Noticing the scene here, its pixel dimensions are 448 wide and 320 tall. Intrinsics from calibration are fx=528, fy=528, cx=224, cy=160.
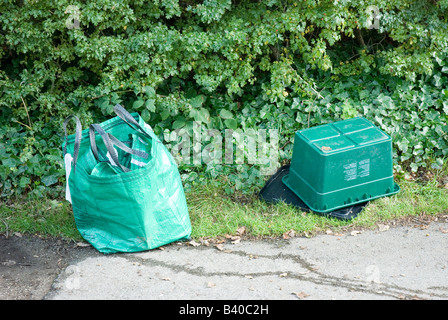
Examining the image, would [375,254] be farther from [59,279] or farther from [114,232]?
[59,279]

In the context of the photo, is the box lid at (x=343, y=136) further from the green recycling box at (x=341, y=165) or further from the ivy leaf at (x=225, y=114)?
the ivy leaf at (x=225, y=114)

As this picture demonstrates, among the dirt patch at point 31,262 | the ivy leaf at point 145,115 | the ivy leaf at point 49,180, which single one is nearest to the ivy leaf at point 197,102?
the ivy leaf at point 145,115

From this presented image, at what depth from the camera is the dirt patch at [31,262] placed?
137 inches

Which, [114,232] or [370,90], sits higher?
[370,90]

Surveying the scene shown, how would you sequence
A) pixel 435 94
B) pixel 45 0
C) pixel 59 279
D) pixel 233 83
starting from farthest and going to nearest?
pixel 435 94
pixel 233 83
pixel 45 0
pixel 59 279

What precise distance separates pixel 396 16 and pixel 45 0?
331 cm

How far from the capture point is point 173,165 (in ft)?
13.0

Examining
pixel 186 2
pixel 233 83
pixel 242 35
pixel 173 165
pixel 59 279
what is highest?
pixel 186 2

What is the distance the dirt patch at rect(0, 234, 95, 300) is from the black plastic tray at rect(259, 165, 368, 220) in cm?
156

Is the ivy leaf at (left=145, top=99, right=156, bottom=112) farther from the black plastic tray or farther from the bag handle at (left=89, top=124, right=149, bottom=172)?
the black plastic tray

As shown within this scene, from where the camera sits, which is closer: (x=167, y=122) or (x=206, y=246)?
(x=206, y=246)

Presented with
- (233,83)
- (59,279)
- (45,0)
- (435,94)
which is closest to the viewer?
(59,279)

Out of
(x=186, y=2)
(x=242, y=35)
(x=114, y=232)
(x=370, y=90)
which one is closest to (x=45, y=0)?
(x=186, y=2)

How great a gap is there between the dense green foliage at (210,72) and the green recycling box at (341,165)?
62cm
